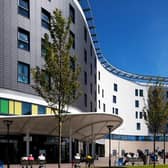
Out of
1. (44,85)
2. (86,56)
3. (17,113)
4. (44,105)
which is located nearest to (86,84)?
(86,56)

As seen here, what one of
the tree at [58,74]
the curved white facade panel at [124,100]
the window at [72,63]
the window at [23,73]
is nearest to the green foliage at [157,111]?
the window at [23,73]

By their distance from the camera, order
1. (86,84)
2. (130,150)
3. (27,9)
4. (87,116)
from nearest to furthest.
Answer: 1. (87,116)
2. (27,9)
3. (86,84)
4. (130,150)

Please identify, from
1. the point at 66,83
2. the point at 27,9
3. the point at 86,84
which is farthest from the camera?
the point at 86,84

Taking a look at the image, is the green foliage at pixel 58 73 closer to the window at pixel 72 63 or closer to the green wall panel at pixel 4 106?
the window at pixel 72 63

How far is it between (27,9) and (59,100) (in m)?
22.2

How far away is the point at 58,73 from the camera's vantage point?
82.0 feet

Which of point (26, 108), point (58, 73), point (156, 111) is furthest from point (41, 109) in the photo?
point (58, 73)

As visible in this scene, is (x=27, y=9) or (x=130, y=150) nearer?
(x=27, y=9)

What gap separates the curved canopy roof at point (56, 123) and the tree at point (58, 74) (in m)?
11.2

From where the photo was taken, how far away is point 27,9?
4528 centimetres

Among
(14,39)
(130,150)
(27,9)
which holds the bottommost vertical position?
(130,150)

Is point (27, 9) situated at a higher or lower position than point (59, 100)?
higher

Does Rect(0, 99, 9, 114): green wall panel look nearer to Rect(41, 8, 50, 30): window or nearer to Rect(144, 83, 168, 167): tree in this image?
Rect(41, 8, 50, 30): window

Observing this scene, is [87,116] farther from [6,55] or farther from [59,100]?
[59,100]
